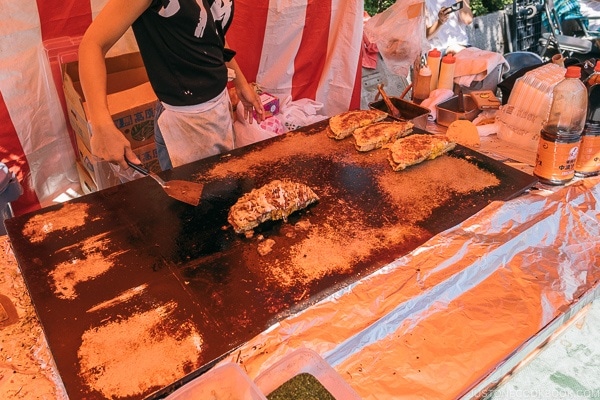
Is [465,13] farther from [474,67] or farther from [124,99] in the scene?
[124,99]

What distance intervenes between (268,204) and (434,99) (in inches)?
72.8

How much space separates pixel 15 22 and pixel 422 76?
290 cm

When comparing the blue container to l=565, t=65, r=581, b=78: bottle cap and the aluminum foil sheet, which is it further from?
l=565, t=65, r=581, b=78: bottle cap

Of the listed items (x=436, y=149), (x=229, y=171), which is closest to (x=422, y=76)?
(x=436, y=149)

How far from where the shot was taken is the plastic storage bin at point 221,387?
3.78 ft

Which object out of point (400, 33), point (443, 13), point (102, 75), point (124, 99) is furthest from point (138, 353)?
point (443, 13)

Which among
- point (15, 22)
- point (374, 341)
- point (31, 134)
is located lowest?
point (31, 134)

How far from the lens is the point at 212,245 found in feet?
6.23

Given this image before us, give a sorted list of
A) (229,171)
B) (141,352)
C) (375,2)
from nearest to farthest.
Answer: (141,352), (229,171), (375,2)

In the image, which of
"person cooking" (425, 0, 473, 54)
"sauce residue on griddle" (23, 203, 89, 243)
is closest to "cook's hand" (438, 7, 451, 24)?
"person cooking" (425, 0, 473, 54)

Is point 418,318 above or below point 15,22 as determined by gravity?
below

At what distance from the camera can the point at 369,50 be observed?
16.7 feet

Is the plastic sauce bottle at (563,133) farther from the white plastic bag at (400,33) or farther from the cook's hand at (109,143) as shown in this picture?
the white plastic bag at (400,33)

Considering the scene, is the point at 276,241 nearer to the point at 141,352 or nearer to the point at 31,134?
the point at 141,352
